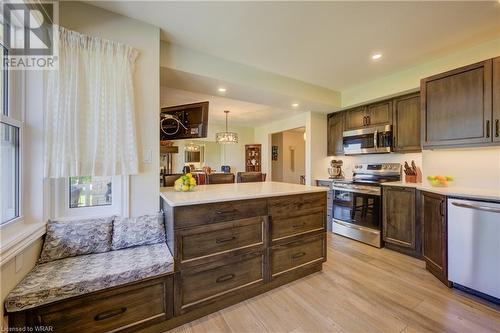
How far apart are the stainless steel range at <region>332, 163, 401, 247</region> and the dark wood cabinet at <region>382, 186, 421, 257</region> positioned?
101mm

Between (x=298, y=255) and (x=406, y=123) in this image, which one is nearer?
(x=298, y=255)

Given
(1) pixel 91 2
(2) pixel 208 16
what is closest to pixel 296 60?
(2) pixel 208 16

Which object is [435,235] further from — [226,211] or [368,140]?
[226,211]

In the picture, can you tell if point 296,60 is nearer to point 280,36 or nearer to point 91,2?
point 280,36

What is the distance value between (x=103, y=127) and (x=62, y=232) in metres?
0.90

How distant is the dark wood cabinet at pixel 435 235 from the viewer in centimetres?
222

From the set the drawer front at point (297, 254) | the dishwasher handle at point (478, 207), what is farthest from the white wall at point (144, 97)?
the dishwasher handle at point (478, 207)

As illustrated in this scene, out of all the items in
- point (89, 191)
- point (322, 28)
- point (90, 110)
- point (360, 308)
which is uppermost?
point (322, 28)

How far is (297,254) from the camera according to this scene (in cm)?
235

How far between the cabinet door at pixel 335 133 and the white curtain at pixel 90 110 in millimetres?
3661

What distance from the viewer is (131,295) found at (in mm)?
1536

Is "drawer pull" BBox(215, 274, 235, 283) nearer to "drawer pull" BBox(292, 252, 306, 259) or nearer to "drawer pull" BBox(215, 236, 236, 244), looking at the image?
"drawer pull" BBox(215, 236, 236, 244)

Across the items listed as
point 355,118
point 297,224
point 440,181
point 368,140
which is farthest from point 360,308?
point 355,118

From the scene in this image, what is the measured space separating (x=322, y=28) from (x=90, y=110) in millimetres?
2266
